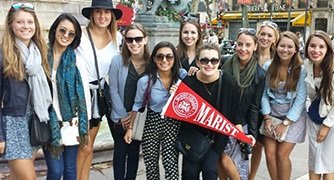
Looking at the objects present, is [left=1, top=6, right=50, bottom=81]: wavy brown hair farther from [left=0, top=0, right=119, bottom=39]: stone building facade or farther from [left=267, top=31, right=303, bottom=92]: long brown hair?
[left=0, top=0, right=119, bottom=39]: stone building facade

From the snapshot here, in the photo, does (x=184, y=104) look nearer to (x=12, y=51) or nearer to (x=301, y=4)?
(x=12, y=51)

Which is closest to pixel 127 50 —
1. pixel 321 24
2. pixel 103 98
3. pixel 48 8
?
pixel 103 98

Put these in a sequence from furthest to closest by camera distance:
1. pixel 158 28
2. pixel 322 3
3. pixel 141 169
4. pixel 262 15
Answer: pixel 262 15 < pixel 322 3 < pixel 158 28 < pixel 141 169

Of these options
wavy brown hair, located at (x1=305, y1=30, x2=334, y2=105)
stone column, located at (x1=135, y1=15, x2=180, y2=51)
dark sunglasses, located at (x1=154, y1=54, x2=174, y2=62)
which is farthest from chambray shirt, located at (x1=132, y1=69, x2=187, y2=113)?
stone column, located at (x1=135, y1=15, x2=180, y2=51)

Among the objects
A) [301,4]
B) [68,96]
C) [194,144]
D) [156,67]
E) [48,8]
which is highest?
[301,4]

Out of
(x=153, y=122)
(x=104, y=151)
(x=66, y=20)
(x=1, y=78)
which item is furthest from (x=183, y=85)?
(x=104, y=151)

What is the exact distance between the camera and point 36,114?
2.68 metres

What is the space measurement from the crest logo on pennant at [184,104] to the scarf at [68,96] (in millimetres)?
902

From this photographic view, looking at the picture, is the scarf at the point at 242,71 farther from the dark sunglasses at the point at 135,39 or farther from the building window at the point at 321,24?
the building window at the point at 321,24

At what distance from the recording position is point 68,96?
9.66 ft

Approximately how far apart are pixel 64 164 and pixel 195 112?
4.50ft

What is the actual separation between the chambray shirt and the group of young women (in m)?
0.01

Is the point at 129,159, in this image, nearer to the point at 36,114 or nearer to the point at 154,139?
the point at 154,139

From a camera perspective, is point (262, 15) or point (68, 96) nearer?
point (68, 96)
